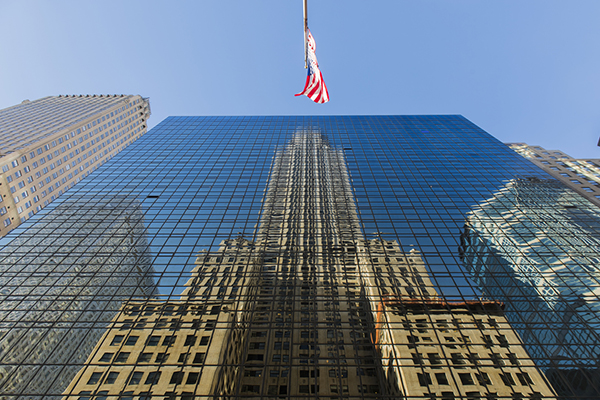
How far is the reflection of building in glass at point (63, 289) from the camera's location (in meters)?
20.2


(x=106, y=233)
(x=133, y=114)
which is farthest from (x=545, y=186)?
(x=133, y=114)

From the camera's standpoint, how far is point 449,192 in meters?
40.0

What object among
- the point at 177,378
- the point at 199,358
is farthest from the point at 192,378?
the point at 199,358

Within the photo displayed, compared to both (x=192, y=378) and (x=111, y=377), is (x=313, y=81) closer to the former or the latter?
(x=192, y=378)

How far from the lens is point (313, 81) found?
25906 millimetres

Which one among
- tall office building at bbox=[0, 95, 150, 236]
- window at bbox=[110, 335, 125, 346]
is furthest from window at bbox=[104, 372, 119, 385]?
tall office building at bbox=[0, 95, 150, 236]

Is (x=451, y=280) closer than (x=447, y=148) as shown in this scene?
Yes

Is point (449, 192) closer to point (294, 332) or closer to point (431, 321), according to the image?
point (431, 321)

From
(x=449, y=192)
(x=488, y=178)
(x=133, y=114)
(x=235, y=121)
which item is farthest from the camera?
(x=133, y=114)

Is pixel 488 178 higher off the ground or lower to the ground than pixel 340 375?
higher

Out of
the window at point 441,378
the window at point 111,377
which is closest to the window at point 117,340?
the window at point 111,377

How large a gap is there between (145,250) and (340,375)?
22.3 meters

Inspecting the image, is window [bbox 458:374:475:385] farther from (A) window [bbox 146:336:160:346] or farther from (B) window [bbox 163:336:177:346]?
(A) window [bbox 146:336:160:346]

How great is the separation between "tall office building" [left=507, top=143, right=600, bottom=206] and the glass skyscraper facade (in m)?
11.5
